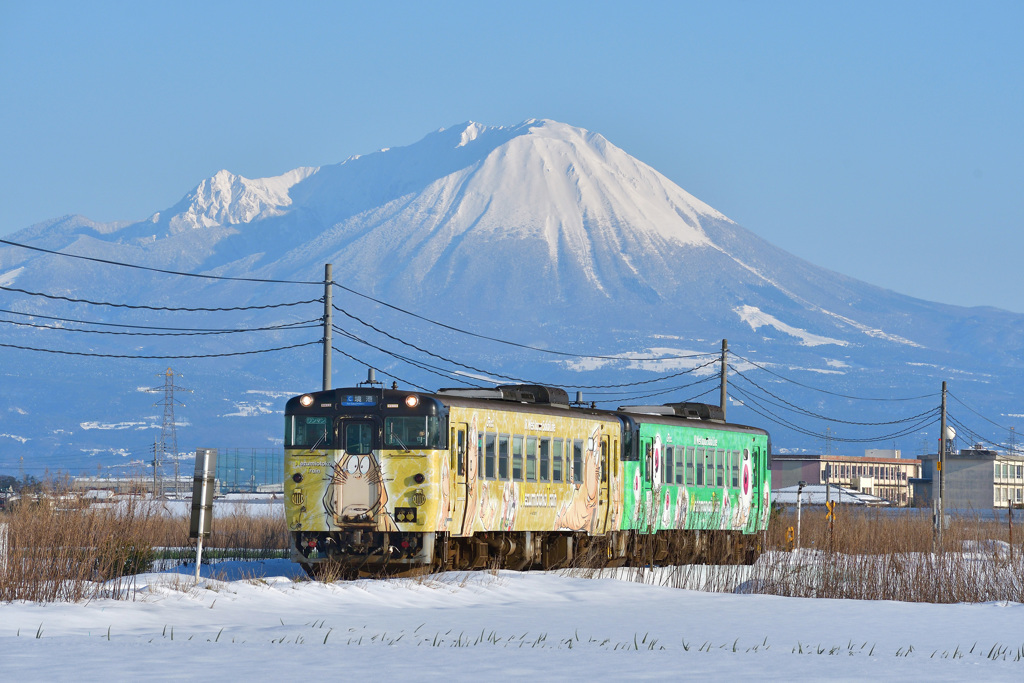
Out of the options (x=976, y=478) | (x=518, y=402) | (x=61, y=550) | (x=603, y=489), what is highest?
(x=976, y=478)

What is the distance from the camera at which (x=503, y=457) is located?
2988 centimetres

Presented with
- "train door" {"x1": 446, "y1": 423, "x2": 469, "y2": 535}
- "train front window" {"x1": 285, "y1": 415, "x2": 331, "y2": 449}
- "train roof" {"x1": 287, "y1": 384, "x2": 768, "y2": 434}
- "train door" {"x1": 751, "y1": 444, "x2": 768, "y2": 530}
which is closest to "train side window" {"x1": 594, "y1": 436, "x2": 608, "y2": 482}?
"train roof" {"x1": 287, "y1": 384, "x2": 768, "y2": 434}

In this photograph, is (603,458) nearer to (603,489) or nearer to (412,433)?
(603,489)

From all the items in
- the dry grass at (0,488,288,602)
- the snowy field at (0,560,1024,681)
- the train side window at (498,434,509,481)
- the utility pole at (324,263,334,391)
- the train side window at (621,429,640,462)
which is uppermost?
the utility pole at (324,263,334,391)

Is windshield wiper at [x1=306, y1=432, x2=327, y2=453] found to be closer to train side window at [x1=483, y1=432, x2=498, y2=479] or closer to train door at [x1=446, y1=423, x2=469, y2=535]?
train door at [x1=446, y1=423, x2=469, y2=535]

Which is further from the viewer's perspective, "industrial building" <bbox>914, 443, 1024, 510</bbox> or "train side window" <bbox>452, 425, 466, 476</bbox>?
"industrial building" <bbox>914, 443, 1024, 510</bbox>

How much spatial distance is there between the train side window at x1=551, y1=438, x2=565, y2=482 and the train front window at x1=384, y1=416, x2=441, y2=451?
3.97m

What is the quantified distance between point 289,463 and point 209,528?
5.15m

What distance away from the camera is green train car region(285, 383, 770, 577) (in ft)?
90.8

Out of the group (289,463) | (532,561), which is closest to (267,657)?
(289,463)

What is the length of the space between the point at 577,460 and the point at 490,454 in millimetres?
3022

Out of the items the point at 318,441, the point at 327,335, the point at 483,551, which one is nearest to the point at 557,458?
the point at 483,551

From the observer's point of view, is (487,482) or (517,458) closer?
(487,482)

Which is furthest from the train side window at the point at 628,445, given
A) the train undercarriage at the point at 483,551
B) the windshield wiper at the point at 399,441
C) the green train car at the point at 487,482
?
the windshield wiper at the point at 399,441
